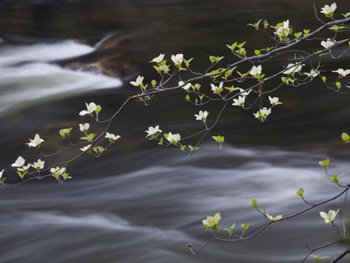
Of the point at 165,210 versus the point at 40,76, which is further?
the point at 40,76

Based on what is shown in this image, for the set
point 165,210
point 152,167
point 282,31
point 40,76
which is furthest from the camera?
point 40,76

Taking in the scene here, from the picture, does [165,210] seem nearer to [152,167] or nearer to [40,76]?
[152,167]

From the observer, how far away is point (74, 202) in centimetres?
502

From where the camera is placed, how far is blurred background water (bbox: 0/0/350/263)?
13.8 ft

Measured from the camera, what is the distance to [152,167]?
546 centimetres

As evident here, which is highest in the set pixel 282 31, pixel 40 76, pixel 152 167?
pixel 282 31

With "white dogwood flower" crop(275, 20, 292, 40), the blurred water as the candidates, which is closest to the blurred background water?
the blurred water

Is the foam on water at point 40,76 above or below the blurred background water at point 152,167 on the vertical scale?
below

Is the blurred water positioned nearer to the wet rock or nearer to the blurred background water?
the blurred background water

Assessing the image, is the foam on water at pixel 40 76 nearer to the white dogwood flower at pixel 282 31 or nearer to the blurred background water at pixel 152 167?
the blurred background water at pixel 152 167

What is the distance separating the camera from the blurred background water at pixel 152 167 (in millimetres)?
4215

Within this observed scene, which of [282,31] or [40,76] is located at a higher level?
[282,31]

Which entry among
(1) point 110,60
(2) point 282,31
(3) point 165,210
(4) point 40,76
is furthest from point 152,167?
(4) point 40,76

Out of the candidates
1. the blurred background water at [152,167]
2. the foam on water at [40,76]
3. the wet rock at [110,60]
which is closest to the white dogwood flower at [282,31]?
the blurred background water at [152,167]
